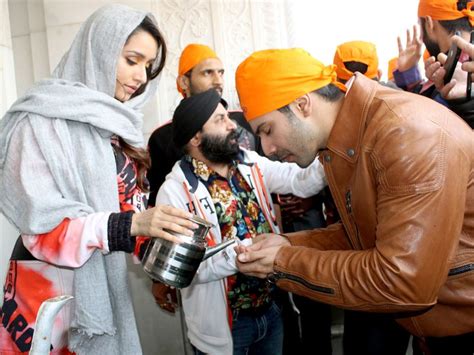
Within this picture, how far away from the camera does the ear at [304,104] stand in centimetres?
171

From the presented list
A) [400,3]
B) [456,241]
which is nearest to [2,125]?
[456,241]

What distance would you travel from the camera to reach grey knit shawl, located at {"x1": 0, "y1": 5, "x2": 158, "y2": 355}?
5.02ft

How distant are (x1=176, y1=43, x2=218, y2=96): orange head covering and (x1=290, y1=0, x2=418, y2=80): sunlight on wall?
76 cm

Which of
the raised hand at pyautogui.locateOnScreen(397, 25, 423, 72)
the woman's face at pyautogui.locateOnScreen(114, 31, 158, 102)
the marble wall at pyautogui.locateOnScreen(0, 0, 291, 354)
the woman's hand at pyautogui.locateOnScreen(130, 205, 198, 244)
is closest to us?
the woman's hand at pyautogui.locateOnScreen(130, 205, 198, 244)

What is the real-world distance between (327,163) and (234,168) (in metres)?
0.87

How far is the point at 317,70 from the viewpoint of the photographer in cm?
173

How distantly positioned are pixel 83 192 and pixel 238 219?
0.88 m

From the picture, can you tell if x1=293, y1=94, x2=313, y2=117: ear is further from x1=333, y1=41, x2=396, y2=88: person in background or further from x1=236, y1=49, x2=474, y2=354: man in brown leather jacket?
x1=333, y1=41, x2=396, y2=88: person in background

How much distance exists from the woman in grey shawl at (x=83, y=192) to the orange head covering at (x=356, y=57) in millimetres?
1732

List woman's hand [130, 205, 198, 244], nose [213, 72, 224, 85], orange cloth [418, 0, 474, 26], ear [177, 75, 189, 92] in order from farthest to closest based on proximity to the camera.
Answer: ear [177, 75, 189, 92] < nose [213, 72, 224, 85] < orange cloth [418, 0, 474, 26] < woman's hand [130, 205, 198, 244]

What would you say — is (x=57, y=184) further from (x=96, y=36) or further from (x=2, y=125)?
(x=96, y=36)

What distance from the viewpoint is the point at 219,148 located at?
2.46 meters

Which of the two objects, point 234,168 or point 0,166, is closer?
point 0,166

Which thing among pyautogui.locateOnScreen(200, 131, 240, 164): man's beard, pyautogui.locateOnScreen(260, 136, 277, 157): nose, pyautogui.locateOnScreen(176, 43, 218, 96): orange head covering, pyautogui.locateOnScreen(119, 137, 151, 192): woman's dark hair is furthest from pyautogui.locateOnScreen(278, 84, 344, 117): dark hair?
pyautogui.locateOnScreen(176, 43, 218, 96): orange head covering
